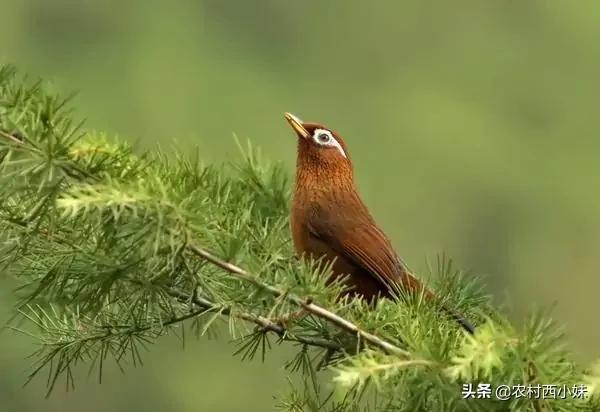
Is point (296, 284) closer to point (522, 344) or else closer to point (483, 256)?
point (522, 344)

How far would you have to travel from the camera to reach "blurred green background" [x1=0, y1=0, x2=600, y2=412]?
4449 mm

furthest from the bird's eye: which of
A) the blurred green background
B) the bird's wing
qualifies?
the blurred green background

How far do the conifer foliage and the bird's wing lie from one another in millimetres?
215

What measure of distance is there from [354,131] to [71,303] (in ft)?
13.9

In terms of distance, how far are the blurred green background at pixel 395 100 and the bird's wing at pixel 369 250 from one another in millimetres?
2930

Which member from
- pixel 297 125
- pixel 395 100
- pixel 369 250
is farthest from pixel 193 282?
pixel 395 100

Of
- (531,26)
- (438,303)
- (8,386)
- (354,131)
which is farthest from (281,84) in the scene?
(438,303)

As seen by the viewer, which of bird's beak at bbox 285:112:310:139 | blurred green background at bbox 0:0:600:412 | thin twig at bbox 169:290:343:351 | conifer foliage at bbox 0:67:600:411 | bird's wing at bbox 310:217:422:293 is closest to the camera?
conifer foliage at bbox 0:67:600:411

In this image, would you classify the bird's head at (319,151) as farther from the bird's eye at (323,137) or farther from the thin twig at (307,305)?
the thin twig at (307,305)

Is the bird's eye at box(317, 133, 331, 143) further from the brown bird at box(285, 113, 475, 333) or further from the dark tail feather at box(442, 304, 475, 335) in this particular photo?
the dark tail feather at box(442, 304, 475, 335)

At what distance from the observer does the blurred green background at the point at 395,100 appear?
4449 mm

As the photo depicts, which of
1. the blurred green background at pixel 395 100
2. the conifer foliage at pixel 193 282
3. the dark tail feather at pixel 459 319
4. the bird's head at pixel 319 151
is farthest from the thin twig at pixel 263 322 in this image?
the blurred green background at pixel 395 100

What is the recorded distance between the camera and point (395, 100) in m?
5.51

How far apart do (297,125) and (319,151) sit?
0.04 metres
